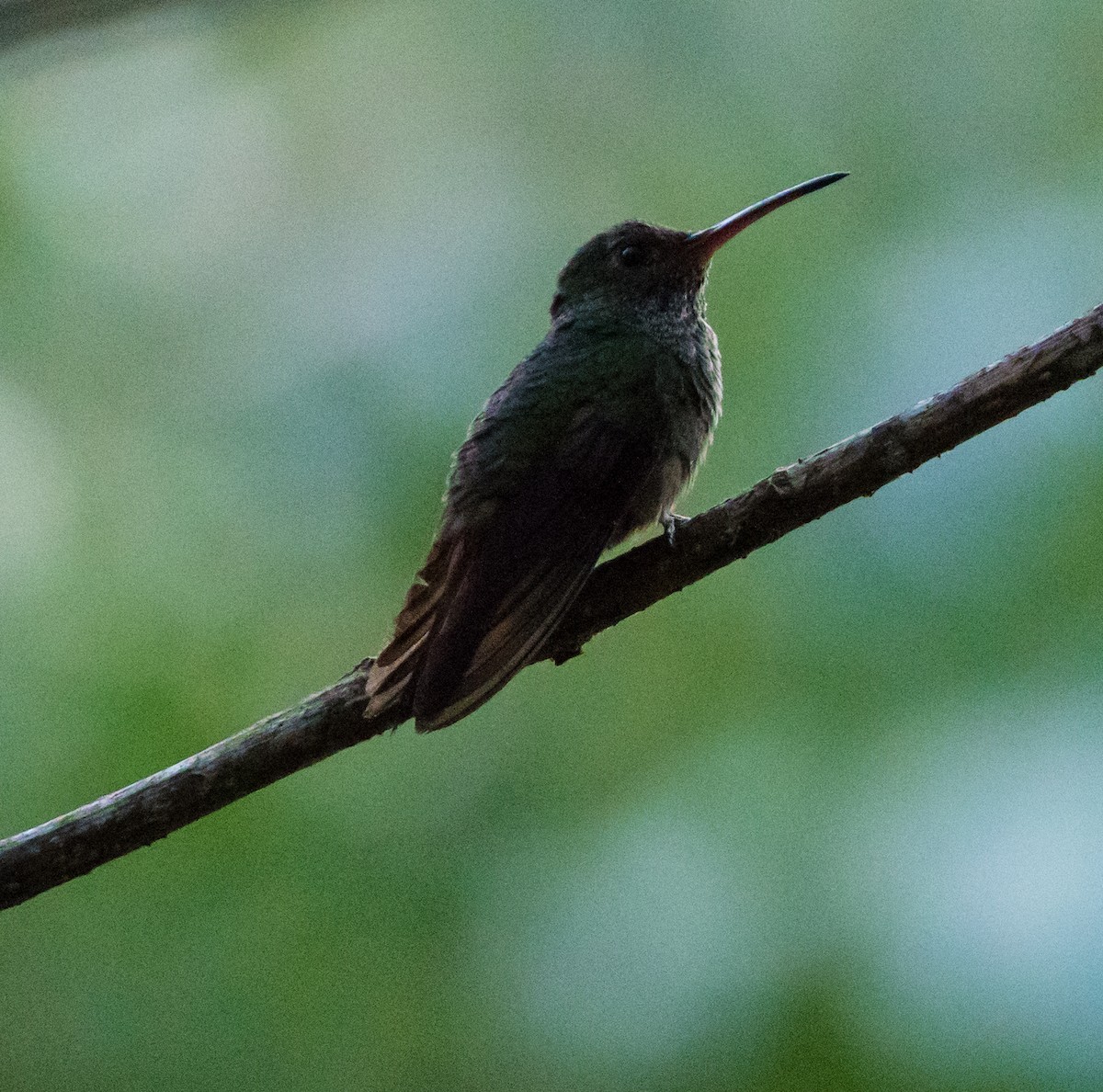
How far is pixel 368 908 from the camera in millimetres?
5953

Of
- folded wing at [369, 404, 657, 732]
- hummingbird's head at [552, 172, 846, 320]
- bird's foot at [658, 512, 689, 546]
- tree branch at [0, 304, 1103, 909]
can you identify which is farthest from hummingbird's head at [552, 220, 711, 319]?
tree branch at [0, 304, 1103, 909]

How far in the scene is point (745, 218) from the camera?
4.43 meters

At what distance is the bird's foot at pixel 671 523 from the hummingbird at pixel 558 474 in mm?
13

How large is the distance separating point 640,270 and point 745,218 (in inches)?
19.1

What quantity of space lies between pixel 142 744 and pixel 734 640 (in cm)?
264

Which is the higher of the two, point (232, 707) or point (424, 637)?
point (232, 707)

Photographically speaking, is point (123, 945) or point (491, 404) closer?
point (491, 404)

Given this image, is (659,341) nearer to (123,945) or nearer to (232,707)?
(232,707)

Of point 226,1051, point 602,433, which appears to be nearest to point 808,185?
point 602,433

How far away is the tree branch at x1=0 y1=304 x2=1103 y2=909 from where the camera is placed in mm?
3096

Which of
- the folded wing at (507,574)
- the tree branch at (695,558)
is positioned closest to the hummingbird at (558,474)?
the folded wing at (507,574)

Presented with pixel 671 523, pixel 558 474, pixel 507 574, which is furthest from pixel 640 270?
pixel 507 574

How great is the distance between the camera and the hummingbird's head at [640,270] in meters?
4.70

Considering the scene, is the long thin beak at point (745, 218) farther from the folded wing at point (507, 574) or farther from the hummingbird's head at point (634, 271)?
the folded wing at point (507, 574)
